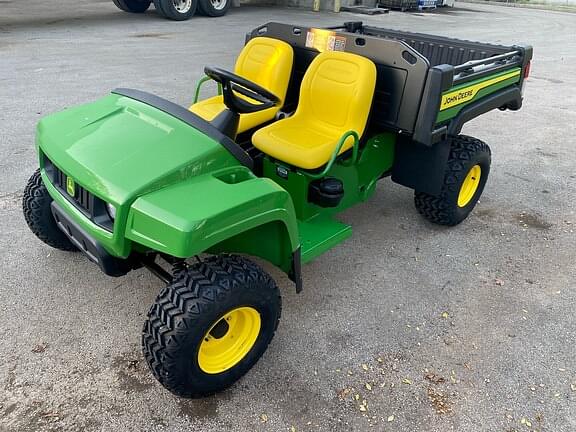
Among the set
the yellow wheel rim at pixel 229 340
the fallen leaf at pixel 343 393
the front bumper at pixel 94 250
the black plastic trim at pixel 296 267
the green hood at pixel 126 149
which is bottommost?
the fallen leaf at pixel 343 393

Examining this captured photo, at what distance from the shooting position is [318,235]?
2666mm

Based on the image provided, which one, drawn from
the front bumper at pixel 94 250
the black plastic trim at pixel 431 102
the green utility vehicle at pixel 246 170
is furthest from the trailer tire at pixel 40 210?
the black plastic trim at pixel 431 102

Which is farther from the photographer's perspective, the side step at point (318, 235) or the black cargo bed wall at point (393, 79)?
the black cargo bed wall at point (393, 79)

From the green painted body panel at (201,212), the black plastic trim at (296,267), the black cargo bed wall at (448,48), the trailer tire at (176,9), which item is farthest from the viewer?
the trailer tire at (176,9)

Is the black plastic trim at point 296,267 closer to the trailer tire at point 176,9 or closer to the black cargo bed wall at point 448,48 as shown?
the black cargo bed wall at point 448,48

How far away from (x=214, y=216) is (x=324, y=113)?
4.78ft

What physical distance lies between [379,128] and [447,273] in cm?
94

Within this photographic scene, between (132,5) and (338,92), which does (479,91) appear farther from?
(132,5)

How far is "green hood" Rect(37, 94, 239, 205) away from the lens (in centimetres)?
183

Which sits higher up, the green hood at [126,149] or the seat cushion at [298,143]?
the green hood at [126,149]

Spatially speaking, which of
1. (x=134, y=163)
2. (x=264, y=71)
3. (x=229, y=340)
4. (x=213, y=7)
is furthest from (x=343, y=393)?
(x=213, y=7)

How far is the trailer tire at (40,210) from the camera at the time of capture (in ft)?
8.24

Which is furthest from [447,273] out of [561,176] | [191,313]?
[561,176]

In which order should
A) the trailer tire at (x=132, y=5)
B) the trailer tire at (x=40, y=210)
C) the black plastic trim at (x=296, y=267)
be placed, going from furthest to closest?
1. the trailer tire at (x=132, y=5)
2. the trailer tire at (x=40, y=210)
3. the black plastic trim at (x=296, y=267)
